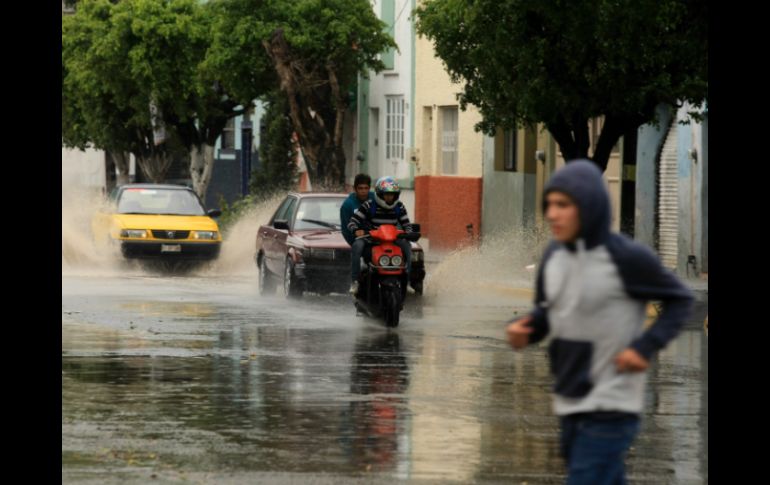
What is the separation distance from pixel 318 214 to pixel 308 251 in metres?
1.57

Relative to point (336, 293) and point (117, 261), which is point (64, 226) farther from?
point (336, 293)

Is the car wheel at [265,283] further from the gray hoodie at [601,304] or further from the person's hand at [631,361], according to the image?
the person's hand at [631,361]

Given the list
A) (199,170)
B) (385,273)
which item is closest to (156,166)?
(199,170)

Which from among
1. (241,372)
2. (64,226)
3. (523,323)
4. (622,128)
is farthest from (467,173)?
(523,323)

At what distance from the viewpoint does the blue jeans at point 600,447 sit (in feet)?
21.2

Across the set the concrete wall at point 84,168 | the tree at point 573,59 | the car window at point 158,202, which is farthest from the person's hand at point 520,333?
the concrete wall at point 84,168

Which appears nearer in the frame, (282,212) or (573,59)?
(573,59)

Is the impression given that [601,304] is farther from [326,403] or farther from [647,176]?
[647,176]

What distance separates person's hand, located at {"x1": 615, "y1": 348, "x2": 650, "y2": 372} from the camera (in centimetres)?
641

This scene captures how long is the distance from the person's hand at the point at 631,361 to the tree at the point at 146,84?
38632 mm

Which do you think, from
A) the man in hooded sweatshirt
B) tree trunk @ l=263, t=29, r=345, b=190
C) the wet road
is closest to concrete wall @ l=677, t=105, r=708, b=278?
the wet road

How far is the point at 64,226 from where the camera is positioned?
36.1 meters

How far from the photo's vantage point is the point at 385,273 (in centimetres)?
1936
